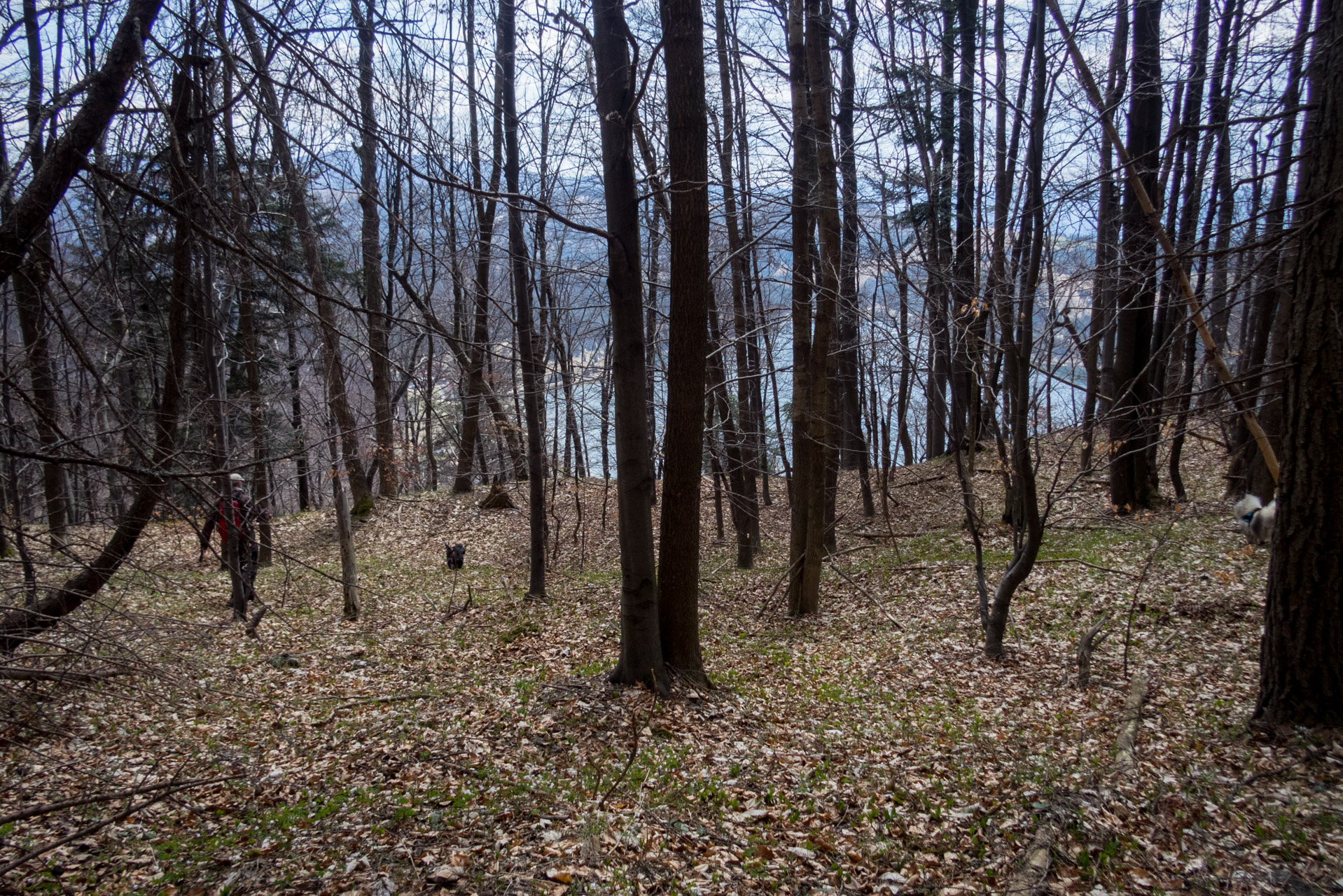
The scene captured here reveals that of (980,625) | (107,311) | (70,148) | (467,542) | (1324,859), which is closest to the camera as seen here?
(70,148)

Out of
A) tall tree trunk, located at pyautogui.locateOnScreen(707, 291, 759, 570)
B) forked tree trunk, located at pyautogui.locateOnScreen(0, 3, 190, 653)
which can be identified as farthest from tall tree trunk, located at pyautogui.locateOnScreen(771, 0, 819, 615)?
forked tree trunk, located at pyautogui.locateOnScreen(0, 3, 190, 653)

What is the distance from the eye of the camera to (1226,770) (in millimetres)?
4312

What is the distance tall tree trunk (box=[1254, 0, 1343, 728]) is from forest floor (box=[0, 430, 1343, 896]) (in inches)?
15.3

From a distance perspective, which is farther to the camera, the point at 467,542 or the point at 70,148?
the point at 467,542

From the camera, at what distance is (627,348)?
20.3 ft

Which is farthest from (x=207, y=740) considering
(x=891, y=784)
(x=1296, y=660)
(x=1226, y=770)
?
(x=1296, y=660)

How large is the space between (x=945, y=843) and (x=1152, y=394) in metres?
10.2

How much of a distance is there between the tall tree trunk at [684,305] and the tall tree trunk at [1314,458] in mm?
4102

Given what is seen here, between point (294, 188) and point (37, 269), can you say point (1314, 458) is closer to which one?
point (294, 188)

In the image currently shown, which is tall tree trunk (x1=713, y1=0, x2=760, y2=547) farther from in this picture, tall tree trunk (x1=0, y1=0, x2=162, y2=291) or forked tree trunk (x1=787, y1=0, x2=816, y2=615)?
tall tree trunk (x1=0, y1=0, x2=162, y2=291)

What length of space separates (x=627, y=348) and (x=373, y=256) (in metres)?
9.84

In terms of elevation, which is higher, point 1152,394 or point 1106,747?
point 1152,394

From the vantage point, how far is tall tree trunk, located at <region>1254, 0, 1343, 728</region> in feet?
13.6

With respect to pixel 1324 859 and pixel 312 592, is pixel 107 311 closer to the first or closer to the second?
pixel 1324 859
